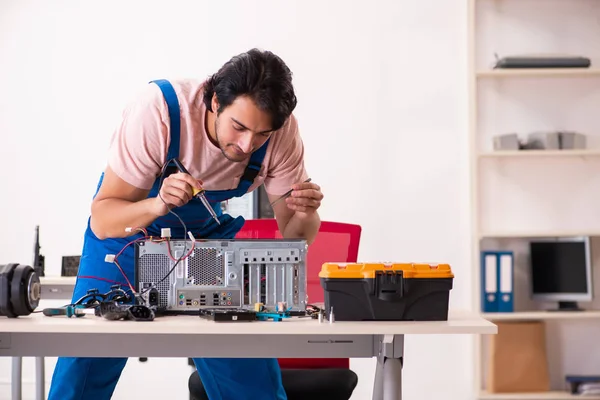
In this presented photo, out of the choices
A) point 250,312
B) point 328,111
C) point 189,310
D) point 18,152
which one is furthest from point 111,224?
point 18,152

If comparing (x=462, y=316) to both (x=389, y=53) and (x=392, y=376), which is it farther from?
(x=389, y=53)

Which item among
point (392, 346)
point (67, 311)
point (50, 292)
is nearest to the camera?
point (392, 346)

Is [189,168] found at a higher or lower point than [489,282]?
higher

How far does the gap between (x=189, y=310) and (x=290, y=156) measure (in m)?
0.53

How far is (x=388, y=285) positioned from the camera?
159cm

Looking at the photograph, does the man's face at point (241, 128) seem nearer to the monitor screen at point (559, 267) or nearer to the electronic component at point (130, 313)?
the electronic component at point (130, 313)

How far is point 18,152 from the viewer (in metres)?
4.17

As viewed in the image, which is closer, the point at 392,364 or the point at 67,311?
the point at 392,364

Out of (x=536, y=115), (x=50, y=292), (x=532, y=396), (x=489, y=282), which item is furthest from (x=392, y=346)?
(x=536, y=115)

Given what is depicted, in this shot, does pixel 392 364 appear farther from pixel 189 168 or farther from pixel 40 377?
pixel 40 377

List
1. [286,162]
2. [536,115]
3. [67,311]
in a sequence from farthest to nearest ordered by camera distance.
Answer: [536,115], [286,162], [67,311]

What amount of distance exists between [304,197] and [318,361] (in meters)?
0.85

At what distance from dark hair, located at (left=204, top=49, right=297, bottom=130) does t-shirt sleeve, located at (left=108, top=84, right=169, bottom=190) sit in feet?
0.50

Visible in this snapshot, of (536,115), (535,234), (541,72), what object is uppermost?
(541,72)
